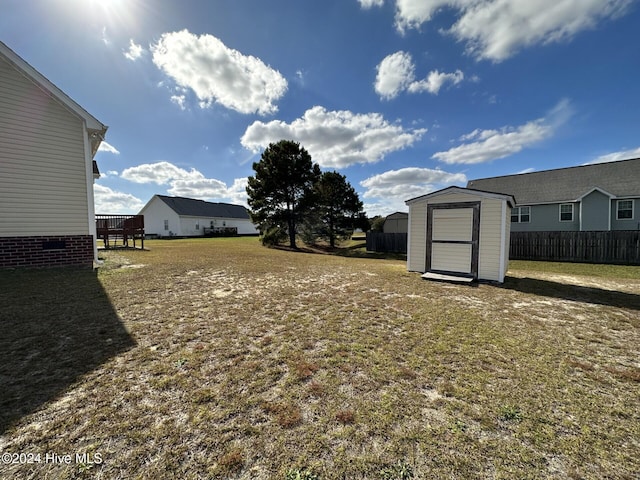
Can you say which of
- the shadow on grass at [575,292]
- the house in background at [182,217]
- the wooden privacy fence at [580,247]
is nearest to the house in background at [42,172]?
the shadow on grass at [575,292]

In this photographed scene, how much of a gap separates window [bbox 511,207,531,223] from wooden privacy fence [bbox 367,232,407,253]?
32.0ft

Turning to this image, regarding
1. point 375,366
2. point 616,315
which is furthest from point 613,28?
point 375,366

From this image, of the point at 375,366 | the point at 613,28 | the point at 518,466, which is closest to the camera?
the point at 518,466

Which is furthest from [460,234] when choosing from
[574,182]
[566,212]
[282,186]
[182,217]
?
[182,217]

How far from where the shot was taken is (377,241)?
19.4m

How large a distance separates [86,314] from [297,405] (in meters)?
4.22

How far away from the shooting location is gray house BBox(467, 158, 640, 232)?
55.2ft

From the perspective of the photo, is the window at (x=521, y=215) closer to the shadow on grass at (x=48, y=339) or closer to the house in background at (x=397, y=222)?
the house in background at (x=397, y=222)

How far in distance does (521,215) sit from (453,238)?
53.2 ft

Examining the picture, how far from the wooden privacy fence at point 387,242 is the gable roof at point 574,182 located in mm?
10449

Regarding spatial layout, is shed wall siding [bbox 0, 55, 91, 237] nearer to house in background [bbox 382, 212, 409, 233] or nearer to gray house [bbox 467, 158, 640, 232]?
gray house [bbox 467, 158, 640, 232]

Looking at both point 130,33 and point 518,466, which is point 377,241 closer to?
point 130,33

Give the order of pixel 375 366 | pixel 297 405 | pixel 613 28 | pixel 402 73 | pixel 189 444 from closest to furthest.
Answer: pixel 189 444 < pixel 297 405 < pixel 375 366 < pixel 613 28 < pixel 402 73

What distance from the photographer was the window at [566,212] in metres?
18.3
